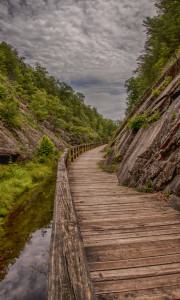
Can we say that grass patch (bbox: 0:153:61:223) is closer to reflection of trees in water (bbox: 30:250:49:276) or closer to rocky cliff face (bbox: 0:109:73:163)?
rocky cliff face (bbox: 0:109:73:163)

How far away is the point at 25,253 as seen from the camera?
4.28 meters

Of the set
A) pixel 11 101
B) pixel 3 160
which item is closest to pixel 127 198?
pixel 3 160

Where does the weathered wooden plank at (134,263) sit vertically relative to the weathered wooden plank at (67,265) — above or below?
below

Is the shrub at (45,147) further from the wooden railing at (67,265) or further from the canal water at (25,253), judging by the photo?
the wooden railing at (67,265)

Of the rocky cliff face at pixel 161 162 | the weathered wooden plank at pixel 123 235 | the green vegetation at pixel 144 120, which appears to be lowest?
the weathered wooden plank at pixel 123 235

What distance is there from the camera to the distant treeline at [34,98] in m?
13.1

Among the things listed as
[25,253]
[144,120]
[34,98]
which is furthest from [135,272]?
[34,98]

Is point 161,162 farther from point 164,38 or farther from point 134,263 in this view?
point 164,38

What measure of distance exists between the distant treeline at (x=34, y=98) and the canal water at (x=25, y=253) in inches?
350

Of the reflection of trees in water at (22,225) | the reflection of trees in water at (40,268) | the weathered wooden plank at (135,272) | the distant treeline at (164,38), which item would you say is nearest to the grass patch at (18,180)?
the reflection of trees in water at (22,225)

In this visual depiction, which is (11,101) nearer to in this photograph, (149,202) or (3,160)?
(3,160)

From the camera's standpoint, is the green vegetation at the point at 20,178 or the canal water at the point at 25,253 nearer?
the canal water at the point at 25,253

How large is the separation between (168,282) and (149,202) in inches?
106

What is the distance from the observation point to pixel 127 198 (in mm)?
4875
